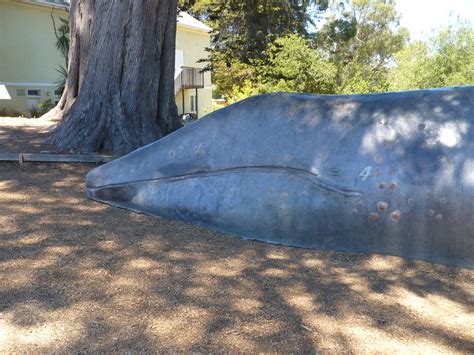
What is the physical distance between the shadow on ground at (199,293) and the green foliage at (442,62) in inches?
1012

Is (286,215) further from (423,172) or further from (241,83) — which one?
(241,83)

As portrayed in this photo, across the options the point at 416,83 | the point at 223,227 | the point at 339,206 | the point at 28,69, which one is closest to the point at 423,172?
the point at 339,206

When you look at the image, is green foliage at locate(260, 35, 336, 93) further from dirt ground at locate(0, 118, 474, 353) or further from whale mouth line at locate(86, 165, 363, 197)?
dirt ground at locate(0, 118, 474, 353)

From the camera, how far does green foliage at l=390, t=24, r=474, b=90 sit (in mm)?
27078

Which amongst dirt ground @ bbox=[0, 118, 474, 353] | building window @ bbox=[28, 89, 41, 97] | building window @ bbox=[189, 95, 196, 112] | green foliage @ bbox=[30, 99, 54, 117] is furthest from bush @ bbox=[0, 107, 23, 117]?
building window @ bbox=[189, 95, 196, 112]

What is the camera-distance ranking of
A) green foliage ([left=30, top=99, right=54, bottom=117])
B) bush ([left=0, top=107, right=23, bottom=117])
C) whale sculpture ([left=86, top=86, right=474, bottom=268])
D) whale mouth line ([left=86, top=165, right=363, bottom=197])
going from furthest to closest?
green foliage ([left=30, top=99, right=54, bottom=117])
bush ([left=0, top=107, right=23, bottom=117])
whale mouth line ([left=86, top=165, right=363, bottom=197])
whale sculpture ([left=86, top=86, right=474, bottom=268])

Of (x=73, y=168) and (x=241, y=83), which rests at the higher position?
Answer: (x=241, y=83)

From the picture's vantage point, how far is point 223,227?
4.36m

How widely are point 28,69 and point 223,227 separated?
61.1ft

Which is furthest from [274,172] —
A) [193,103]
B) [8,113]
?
[193,103]

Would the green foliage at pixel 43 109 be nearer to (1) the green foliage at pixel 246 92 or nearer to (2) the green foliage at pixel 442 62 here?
(1) the green foliage at pixel 246 92

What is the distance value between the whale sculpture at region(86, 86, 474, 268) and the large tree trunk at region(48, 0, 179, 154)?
7.72ft

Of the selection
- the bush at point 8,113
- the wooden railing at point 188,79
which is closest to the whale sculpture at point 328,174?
the bush at point 8,113

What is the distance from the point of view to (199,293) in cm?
317
